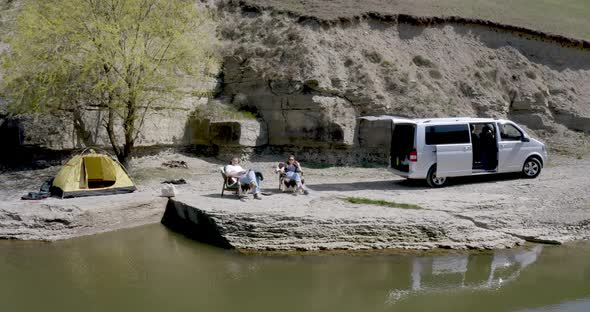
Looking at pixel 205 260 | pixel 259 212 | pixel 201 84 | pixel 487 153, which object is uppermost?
pixel 201 84

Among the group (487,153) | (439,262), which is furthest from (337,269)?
(487,153)

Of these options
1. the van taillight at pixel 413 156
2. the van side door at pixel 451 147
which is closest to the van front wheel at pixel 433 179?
the van side door at pixel 451 147

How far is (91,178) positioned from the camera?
15570mm

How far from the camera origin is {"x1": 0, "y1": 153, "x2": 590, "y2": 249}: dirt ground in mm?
12281

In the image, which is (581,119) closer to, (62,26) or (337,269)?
(337,269)

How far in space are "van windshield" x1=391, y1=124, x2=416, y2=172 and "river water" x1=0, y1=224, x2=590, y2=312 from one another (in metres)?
4.35

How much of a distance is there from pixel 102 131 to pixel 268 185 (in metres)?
6.18

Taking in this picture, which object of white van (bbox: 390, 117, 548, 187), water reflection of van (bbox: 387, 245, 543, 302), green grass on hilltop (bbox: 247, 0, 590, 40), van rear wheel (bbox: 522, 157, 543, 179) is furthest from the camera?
green grass on hilltop (bbox: 247, 0, 590, 40)

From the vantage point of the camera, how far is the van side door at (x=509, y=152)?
1606 cm

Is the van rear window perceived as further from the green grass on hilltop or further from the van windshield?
the green grass on hilltop

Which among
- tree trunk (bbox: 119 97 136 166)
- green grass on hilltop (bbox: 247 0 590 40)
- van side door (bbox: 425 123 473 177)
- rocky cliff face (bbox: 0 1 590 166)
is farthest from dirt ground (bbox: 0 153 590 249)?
green grass on hilltop (bbox: 247 0 590 40)

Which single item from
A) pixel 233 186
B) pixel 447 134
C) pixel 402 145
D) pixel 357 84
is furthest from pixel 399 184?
pixel 357 84

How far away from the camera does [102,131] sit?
1867 cm

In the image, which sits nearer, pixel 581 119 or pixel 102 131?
pixel 102 131
